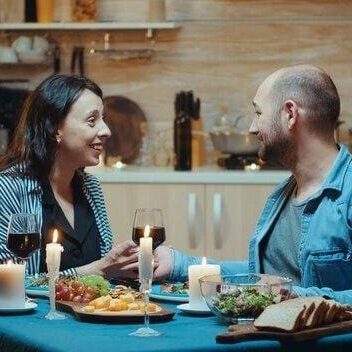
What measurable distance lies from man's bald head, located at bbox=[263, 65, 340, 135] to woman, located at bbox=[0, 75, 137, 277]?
88 centimetres

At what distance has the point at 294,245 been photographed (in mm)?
3678

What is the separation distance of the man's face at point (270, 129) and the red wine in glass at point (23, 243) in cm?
82

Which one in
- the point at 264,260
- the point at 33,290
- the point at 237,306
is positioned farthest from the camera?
the point at 264,260

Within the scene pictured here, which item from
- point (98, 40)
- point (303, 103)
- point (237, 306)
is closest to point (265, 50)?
point (98, 40)

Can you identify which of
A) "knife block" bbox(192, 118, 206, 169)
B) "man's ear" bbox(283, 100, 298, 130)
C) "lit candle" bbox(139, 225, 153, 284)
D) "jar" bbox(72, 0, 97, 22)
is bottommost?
"lit candle" bbox(139, 225, 153, 284)

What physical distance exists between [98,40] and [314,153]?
3181 millimetres

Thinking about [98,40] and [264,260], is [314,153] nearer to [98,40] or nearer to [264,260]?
[264,260]

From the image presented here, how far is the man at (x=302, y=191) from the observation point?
3.53m

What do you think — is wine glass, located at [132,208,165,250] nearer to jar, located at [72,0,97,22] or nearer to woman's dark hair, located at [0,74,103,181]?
woman's dark hair, located at [0,74,103,181]

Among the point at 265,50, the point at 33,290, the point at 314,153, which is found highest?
the point at 265,50

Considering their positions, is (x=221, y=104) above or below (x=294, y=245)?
above

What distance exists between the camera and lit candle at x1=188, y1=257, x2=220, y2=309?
10.6 feet

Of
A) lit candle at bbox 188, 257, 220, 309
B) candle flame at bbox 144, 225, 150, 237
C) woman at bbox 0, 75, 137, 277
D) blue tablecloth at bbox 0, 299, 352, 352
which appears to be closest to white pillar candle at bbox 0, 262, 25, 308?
blue tablecloth at bbox 0, 299, 352, 352

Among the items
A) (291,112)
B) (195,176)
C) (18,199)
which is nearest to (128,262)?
(18,199)
